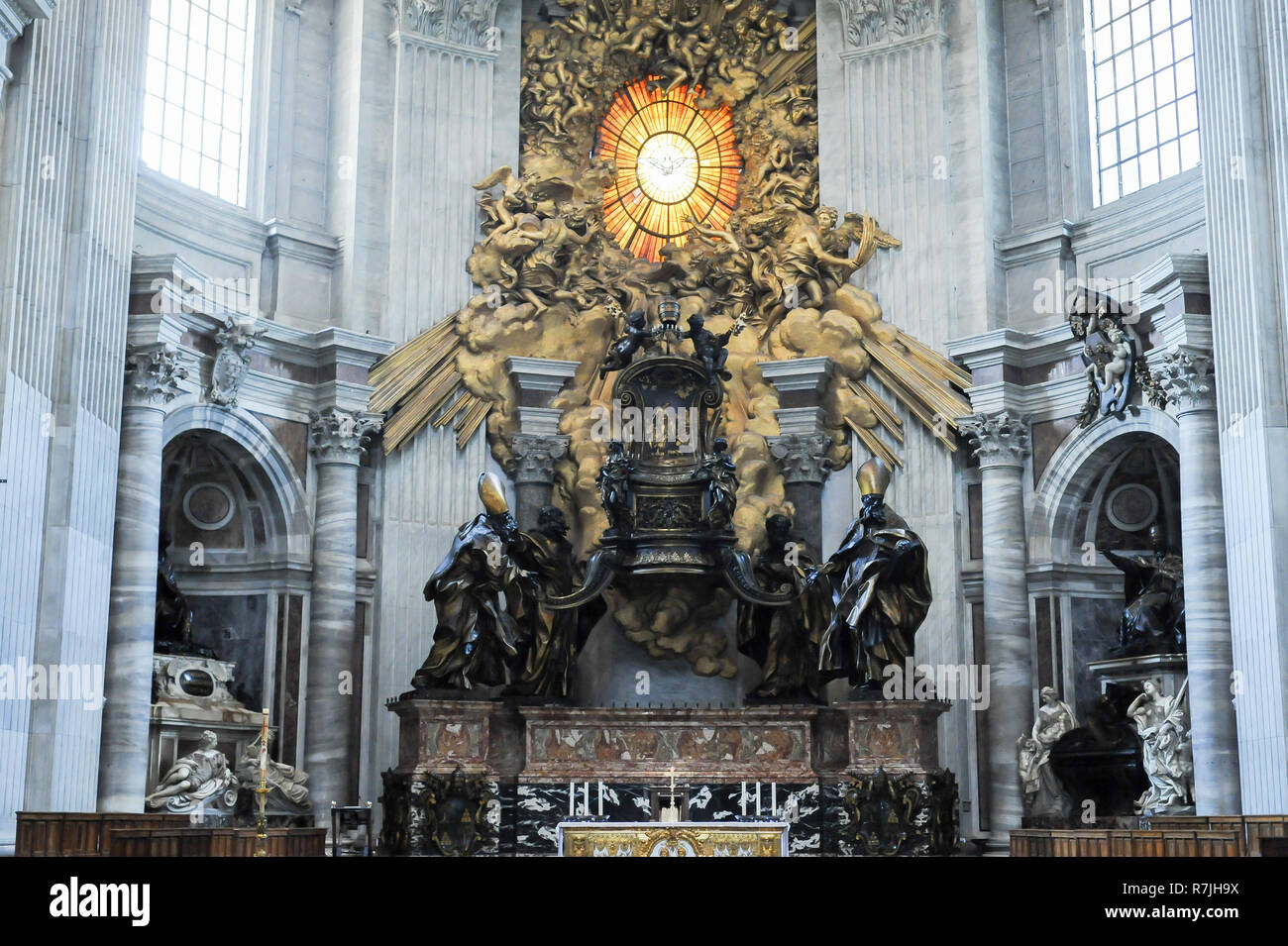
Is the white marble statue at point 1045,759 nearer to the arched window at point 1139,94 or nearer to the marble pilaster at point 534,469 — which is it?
the arched window at point 1139,94

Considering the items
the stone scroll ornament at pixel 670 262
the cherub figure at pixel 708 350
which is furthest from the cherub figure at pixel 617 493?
the cherub figure at pixel 708 350

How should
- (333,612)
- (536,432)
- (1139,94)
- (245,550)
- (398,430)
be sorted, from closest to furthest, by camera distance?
(333,612), (245,550), (1139,94), (398,430), (536,432)

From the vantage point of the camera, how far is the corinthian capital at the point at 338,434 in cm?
1861

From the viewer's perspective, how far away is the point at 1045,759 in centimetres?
1736

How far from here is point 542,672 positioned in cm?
1770

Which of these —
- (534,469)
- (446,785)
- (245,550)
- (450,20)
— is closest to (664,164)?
(450,20)

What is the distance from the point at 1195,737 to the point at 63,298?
11512mm

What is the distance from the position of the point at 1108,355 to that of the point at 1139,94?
370 cm

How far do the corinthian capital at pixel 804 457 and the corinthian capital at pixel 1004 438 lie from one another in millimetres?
1970

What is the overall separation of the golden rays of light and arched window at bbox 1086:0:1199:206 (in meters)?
4.95

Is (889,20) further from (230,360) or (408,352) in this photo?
(230,360)

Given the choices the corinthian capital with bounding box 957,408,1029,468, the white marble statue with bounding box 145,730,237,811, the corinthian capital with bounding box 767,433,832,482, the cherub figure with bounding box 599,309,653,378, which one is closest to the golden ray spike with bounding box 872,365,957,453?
the corinthian capital with bounding box 957,408,1029,468

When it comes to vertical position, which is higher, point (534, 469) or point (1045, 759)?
point (534, 469)
